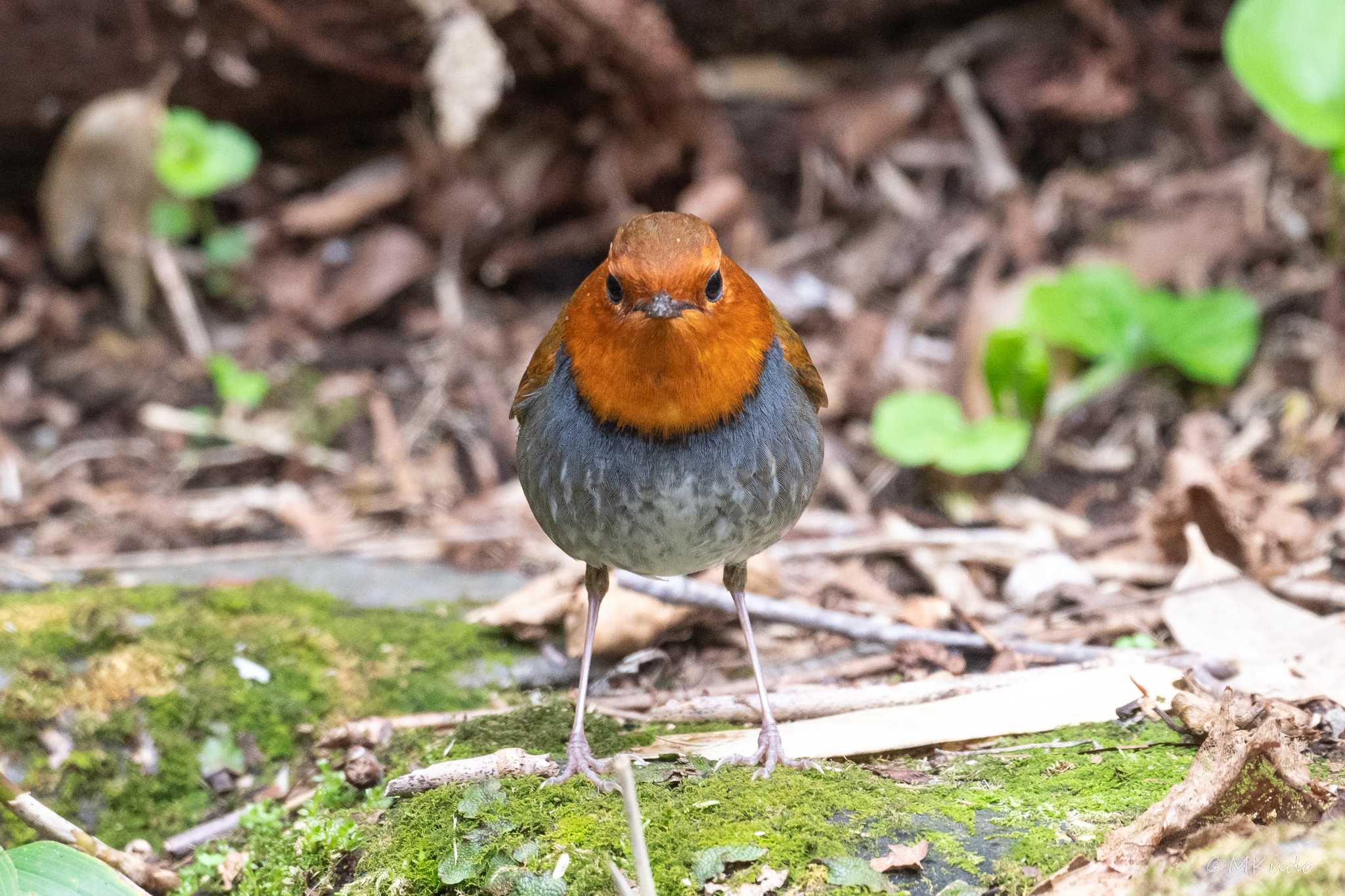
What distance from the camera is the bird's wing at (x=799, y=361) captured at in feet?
11.7

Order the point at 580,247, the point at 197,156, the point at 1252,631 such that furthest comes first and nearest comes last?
the point at 580,247 < the point at 197,156 < the point at 1252,631

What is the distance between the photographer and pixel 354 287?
275 inches

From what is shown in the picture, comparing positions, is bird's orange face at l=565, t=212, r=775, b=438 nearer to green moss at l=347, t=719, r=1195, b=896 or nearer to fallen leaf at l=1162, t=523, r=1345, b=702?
green moss at l=347, t=719, r=1195, b=896

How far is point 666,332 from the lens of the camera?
3.02 meters

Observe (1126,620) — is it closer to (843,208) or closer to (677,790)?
(677,790)

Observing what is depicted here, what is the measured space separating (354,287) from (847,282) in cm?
264

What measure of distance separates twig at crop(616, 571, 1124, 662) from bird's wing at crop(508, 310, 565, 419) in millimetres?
744

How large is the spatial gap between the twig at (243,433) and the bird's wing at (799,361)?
3143 mm

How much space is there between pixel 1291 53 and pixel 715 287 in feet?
11.1

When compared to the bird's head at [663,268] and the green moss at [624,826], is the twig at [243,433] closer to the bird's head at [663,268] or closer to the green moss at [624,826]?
the green moss at [624,826]

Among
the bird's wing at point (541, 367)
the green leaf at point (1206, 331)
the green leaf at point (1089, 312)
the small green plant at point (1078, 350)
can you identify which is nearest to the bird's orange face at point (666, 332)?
the bird's wing at point (541, 367)

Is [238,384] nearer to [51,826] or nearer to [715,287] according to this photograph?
[51,826]

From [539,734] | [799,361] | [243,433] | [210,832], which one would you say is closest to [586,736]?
[539,734]

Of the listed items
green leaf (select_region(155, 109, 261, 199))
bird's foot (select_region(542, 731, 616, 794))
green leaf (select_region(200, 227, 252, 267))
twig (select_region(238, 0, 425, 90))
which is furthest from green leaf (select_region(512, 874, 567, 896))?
green leaf (select_region(200, 227, 252, 267))
